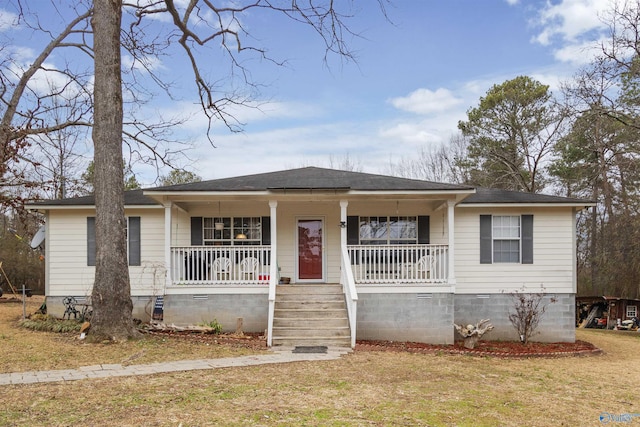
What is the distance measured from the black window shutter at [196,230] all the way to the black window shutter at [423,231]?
5.62 m

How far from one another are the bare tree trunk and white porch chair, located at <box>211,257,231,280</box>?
87.5 inches

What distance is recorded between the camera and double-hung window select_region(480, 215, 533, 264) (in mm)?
12500

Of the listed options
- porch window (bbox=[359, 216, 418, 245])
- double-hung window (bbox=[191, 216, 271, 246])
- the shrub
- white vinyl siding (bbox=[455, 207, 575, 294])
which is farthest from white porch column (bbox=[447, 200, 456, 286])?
double-hung window (bbox=[191, 216, 271, 246])

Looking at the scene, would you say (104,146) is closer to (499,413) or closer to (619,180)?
(499,413)

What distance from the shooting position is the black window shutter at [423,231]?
1300cm

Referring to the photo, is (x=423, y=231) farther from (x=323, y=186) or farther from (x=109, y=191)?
(x=109, y=191)

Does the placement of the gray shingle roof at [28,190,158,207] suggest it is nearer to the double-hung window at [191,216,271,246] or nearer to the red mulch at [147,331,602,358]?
the double-hung window at [191,216,271,246]

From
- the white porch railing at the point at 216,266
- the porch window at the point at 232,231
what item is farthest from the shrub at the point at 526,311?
the porch window at the point at 232,231

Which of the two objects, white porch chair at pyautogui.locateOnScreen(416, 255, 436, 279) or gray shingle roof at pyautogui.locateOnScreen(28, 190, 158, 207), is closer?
white porch chair at pyautogui.locateOnScreen(416, 255, 436, 279)

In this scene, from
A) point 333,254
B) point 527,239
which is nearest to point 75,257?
point 333,254

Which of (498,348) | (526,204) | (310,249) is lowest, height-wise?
(498,348)

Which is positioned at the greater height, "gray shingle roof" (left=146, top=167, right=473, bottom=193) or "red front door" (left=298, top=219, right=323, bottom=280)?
"gray shingle roof" (left=146, top=167, right=473, bottom=193)

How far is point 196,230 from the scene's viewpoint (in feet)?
42.9

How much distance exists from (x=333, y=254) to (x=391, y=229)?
64.2 inches
